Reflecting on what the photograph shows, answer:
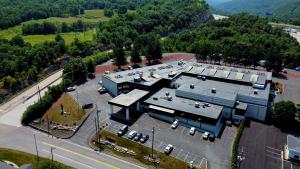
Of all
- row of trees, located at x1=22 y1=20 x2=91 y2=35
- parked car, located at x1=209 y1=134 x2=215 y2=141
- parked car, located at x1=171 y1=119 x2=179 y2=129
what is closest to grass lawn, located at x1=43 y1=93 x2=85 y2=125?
parked car, located at x1=171 y1=119 x2=179 y2=129

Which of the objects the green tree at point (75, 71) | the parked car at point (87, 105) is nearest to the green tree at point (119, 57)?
the green tree at point (75, 71)

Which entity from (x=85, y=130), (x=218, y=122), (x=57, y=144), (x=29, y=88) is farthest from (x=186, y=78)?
(x=29, y=88)

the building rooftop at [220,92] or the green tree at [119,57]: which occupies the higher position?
the green tree at [119,57]

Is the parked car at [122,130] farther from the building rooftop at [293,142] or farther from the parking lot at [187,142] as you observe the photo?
the building rooftop at [293,142]

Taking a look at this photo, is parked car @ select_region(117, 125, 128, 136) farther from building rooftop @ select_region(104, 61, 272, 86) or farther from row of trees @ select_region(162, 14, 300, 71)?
row of trees @ select_region(162, 14, 300, 71)

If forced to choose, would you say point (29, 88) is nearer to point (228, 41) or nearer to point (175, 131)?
point (175, 131)

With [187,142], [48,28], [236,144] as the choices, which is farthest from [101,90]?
[48,28]
